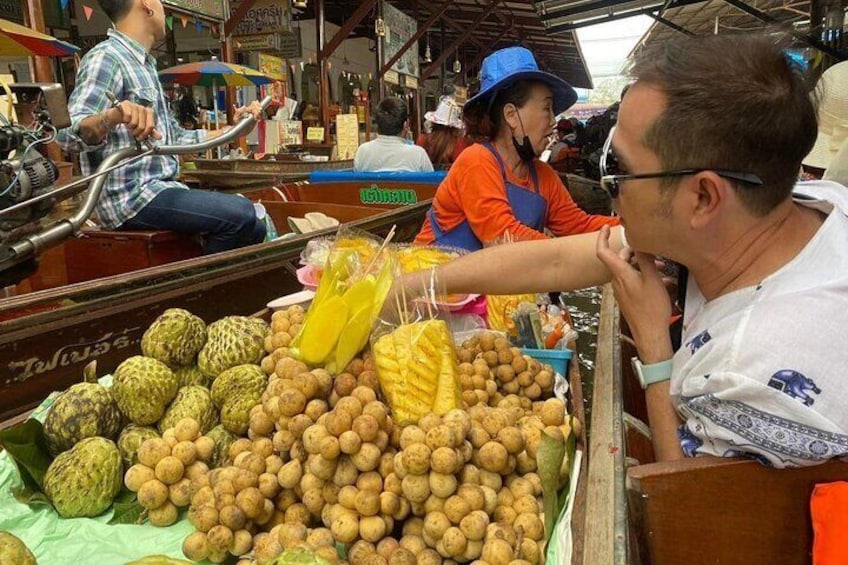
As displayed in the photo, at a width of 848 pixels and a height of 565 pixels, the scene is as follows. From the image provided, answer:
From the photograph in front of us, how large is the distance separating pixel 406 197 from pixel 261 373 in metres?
3.43

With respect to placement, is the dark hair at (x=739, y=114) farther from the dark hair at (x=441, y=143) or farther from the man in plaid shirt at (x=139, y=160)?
the dark hair at (x=441, y=143)

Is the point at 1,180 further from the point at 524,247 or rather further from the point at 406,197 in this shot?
the point at 406,197

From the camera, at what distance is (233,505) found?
1138mm

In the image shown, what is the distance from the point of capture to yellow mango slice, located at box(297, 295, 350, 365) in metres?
1.43

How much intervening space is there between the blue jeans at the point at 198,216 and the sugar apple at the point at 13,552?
2.03 m

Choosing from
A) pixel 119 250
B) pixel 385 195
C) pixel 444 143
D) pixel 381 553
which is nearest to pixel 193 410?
pixel 381 553

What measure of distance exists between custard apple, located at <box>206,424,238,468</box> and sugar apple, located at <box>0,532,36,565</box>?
38 centimetres

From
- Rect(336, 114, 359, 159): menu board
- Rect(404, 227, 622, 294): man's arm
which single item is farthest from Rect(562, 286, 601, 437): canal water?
Rect(336, 114, 359, 159): menu board

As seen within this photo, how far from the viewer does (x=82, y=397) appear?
4.83ft

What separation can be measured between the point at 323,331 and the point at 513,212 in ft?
5.48

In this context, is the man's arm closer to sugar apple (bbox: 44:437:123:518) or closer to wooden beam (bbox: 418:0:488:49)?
sugar apple (bbox: 44:437:123:518)

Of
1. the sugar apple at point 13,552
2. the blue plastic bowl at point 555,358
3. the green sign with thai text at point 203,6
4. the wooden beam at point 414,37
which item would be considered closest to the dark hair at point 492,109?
the blue plastic bowl at point 555,358

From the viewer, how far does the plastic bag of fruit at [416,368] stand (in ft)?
4.33

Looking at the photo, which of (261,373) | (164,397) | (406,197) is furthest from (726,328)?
(406,197)
